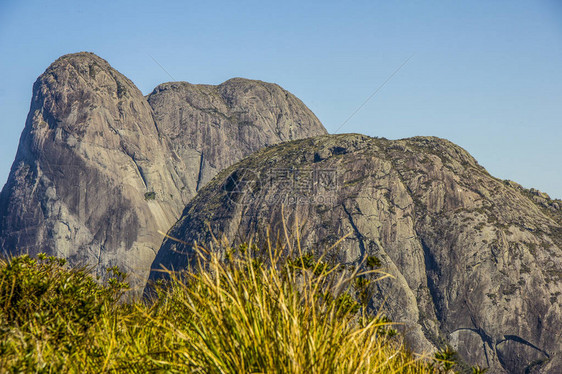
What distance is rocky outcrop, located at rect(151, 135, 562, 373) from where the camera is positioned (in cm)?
12838

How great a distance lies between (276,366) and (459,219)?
154512 millimetres

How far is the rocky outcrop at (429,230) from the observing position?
128 metres

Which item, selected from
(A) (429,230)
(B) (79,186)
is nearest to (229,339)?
(A) (429,230)

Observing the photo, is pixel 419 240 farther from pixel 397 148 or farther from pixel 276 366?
pixel 276 366

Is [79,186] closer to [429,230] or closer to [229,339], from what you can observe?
[429,230]

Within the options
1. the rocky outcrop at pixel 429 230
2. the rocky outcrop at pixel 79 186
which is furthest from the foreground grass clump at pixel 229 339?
the rocky outcrop at pixel 79 186

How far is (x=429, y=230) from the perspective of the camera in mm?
150000

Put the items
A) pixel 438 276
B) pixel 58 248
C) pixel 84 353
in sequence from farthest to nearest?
pixel 58 248
pixel 438 276
pixel 84 353

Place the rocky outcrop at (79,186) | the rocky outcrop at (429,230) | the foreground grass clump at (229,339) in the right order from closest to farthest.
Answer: the foreground grass clump at (229,339)
the rocky outcrop at (429,230)
the rocky outcrop at (79,186)

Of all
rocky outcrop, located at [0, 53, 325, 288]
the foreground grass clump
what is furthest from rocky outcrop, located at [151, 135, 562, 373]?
the foreground grass clump

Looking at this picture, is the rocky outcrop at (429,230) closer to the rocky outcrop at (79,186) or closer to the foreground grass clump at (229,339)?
the rocky outcrop at (79,186)

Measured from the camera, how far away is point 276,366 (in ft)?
16.3

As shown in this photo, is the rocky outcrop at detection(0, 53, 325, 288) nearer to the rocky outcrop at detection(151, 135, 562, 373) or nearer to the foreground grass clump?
the rocky outcrop at detection(151, 135, 562, 373)

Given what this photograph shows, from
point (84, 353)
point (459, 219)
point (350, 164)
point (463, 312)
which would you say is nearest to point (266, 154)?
point (350, 164)
